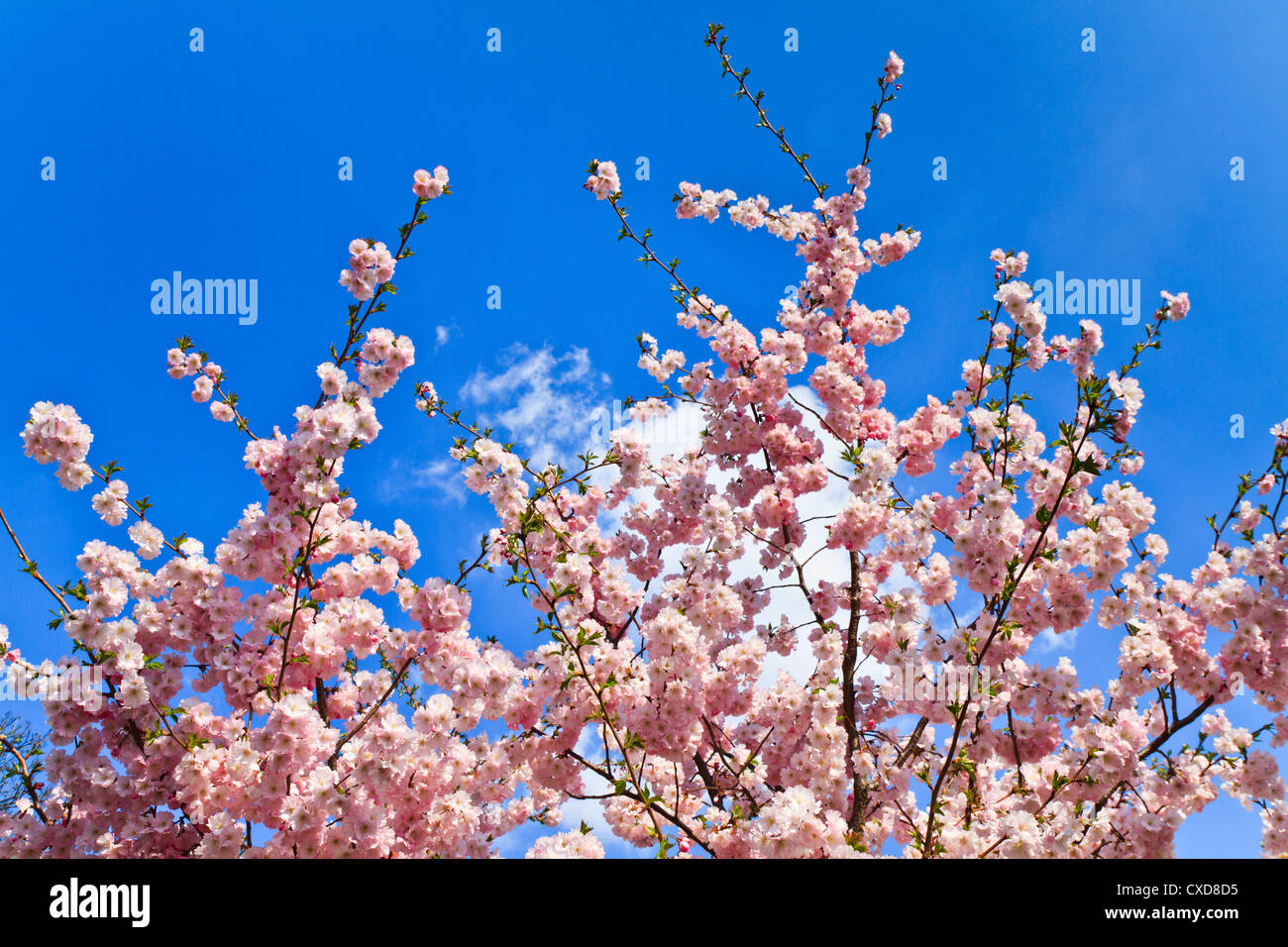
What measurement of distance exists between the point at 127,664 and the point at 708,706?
13.2 ft

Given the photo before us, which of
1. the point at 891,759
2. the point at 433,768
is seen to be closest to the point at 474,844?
the point at 433,768

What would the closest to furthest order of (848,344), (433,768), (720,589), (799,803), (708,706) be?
(799,803) < (433,768) < (720,589) < (708,706) < (848,344)

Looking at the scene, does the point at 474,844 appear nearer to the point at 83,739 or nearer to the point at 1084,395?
the point at 83,739

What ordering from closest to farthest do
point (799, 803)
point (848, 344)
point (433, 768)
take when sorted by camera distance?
point (799, 803) < point (433, 768) < point (848, 344)

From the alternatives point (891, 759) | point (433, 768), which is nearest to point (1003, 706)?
point (891, 759)

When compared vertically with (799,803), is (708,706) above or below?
above

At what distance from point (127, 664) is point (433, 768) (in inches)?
78.3

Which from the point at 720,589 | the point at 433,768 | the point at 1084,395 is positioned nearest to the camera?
the point at 1084,395

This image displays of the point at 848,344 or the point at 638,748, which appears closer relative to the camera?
the point at 638,748
